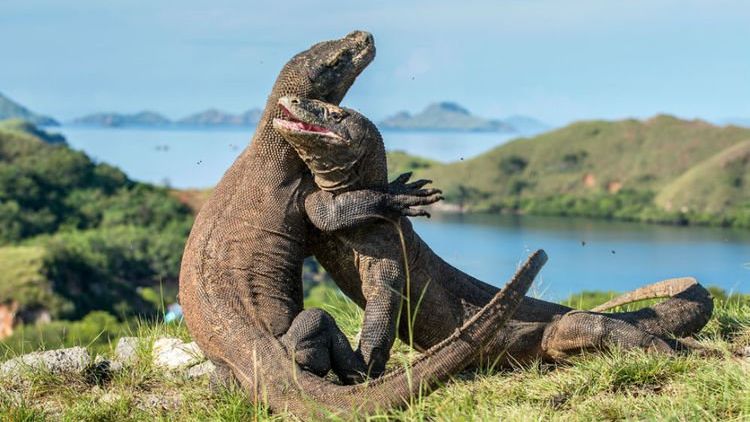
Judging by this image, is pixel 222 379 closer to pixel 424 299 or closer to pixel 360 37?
pixel 424 299

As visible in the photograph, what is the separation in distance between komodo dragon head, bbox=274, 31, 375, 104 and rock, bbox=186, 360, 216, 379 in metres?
2.62

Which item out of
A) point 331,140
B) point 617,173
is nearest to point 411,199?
point 331,140

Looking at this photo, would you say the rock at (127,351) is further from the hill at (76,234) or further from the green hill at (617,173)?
the green hill at (617,173)

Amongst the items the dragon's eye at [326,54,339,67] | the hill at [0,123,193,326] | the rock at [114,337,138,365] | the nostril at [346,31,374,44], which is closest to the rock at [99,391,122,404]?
the rock at [114,337,138,365]

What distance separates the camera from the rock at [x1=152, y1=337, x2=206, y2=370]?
31.3 ft

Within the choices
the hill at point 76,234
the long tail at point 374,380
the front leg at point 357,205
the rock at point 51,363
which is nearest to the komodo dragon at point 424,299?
the front leg at point 357,205

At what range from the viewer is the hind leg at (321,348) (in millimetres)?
7438

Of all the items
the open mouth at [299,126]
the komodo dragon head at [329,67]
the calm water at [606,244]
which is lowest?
the calm water at [606,244]

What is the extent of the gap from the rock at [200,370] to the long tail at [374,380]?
157 centimetres

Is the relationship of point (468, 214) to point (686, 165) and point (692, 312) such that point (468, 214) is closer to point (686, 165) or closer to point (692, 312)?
point (686, 165)

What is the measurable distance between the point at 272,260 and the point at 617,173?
164 metres

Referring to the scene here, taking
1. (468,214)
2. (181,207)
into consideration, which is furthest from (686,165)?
(181,207)

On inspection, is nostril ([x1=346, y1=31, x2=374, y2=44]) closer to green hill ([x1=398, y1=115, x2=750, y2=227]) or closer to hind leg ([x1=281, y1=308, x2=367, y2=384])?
hind leg ([x1=281, y1=308, x2=367, y2=384])

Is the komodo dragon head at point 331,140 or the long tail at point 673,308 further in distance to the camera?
the long tail at point 673,308
